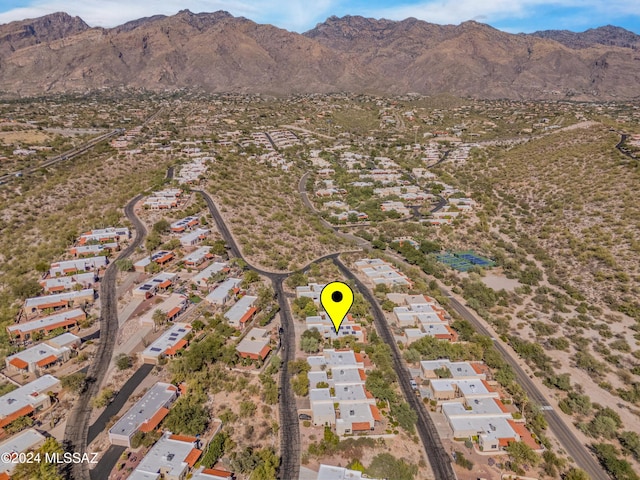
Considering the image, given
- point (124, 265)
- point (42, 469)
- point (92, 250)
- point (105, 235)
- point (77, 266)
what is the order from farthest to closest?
point (105, 235), point (92, 250), point (124, 265), point (77, 266), point (42, 469)

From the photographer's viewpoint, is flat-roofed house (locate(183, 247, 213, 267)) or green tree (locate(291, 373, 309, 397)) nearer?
green tree (locate(291, 373, 309, 397))

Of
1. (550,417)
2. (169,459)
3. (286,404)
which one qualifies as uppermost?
(169,459)

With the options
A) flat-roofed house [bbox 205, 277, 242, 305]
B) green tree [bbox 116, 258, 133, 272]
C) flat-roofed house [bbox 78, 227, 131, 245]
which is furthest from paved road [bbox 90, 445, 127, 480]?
flat-roofed house [bbox 78, 227, 131, 245]

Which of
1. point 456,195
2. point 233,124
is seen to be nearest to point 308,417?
point 456,195

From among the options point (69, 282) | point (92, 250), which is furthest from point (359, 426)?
point (92, 250)

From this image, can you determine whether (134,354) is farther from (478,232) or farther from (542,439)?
(478,232)

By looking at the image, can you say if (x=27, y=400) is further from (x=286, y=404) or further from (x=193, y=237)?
(x=193, y=237)

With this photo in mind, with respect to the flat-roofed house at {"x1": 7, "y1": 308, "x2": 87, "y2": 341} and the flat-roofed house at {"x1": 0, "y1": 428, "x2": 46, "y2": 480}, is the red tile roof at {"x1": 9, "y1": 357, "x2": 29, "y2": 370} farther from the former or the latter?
the flat-roofed house at {"x1": 0, "y1": 428, "x2": 46, "y2": 480}
